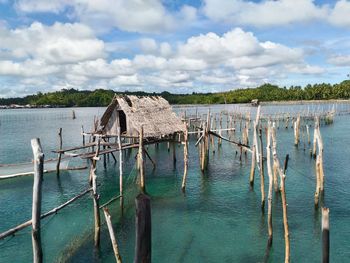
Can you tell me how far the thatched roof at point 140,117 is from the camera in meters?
20.4

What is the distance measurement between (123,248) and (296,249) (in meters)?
5.94

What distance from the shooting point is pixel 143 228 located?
4.26m

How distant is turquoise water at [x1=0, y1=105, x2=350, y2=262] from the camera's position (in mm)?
11836

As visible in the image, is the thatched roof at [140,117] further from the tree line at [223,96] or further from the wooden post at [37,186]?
the tree line at [223,96]

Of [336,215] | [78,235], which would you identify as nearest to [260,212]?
[336,215]

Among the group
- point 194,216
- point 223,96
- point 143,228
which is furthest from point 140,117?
point 223,96

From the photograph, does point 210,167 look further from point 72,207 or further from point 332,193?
point 72,207

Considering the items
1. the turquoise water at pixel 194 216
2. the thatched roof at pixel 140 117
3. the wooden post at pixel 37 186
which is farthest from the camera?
the thatched roof at pixel 140 117

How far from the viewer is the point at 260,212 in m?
15.3

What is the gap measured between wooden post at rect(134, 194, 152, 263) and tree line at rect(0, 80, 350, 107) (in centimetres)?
8814

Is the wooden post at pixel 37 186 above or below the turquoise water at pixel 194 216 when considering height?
above

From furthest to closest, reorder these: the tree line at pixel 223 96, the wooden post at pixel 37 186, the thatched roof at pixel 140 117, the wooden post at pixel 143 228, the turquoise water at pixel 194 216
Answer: the tree line at pixel 223 96, the thatched roof at pixel 140 117, the turquoise water at pixel 194 216, the wooden post at pixel 37 186, the wooden post at pixel 143 228

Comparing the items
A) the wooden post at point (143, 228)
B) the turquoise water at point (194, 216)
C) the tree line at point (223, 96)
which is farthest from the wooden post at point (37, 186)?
the tree line at point (223, 96)

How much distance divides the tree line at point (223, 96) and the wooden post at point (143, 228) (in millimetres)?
88137
